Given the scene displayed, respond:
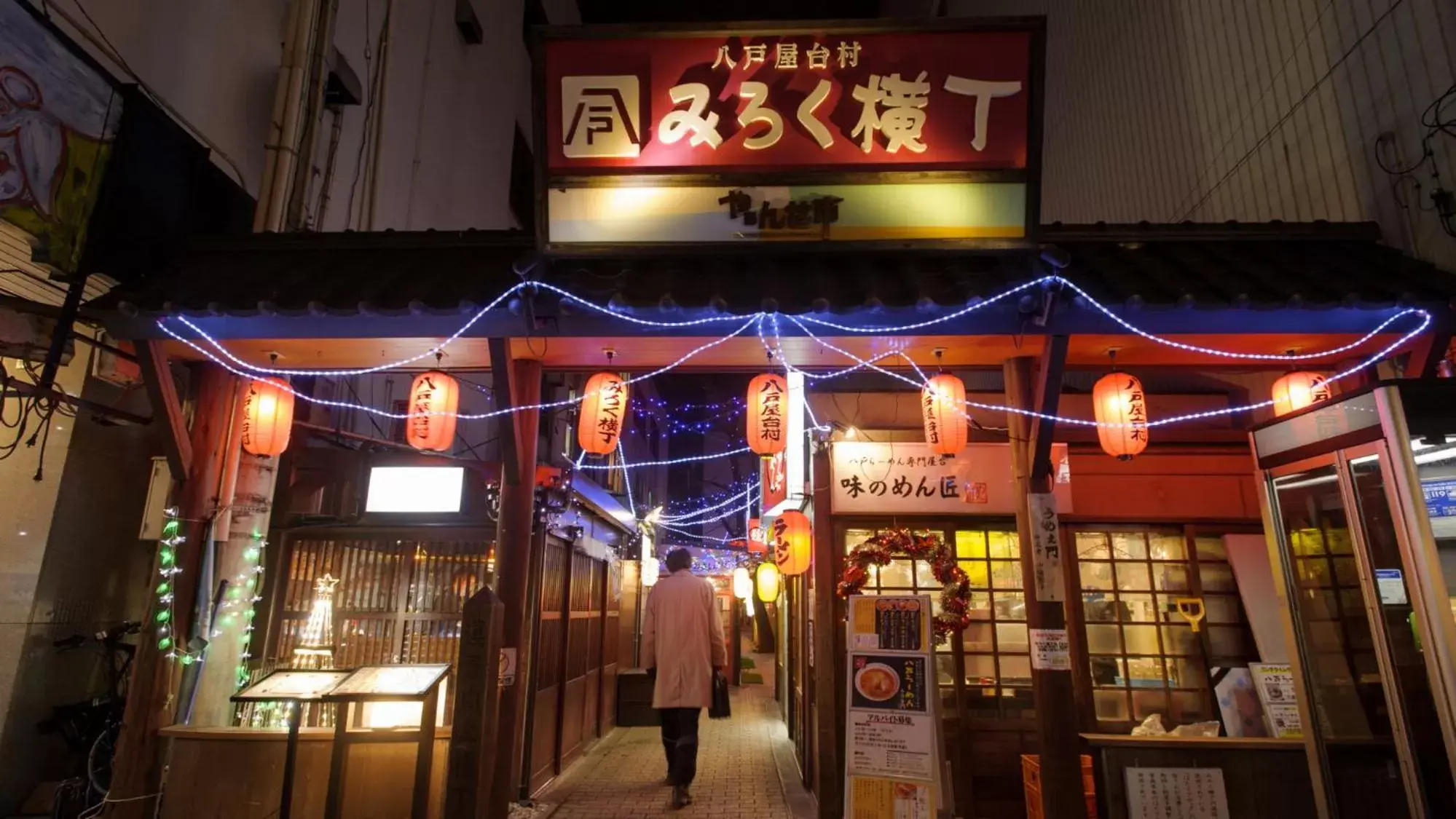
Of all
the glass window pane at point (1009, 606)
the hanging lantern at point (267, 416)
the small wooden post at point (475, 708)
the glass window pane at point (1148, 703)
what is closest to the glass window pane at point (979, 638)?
the glass window pane at point (1009, 606)

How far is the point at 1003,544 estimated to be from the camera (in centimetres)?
1011

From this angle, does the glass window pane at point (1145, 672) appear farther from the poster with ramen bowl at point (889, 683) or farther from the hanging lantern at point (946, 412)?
the poster with ramen bowl at point (889, 683)

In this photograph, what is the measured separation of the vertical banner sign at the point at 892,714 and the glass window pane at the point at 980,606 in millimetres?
3373

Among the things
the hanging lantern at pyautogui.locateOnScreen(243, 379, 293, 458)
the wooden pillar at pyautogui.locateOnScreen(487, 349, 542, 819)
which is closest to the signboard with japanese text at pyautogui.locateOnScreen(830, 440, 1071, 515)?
the wooden pillar at pyautogui.locateOnScreen(487, 349, 542, 819)

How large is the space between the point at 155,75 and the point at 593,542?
10.0 meters

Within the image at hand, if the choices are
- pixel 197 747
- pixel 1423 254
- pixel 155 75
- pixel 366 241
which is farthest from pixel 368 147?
pixel 1423 254

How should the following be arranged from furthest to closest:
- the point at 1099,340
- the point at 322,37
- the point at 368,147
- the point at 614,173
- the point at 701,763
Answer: the point at 701,763 < the point at 368,147 < the point at 322,37 < the point at 1099,340 < the point at 614,173

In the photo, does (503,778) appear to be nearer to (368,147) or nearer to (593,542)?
(593,542)

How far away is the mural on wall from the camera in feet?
19.0

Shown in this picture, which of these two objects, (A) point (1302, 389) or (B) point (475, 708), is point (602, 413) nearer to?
(B) point (475, 708)

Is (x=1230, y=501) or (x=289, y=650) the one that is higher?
(x=1230, y=501)

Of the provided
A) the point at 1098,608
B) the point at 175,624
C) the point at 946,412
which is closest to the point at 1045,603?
the point at 946,412

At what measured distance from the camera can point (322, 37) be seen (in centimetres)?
943

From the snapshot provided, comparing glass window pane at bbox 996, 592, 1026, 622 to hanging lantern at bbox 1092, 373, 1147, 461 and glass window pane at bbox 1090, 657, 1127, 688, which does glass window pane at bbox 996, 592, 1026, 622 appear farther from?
hanging lantern at bbox 1092, 373, 1147, 461
